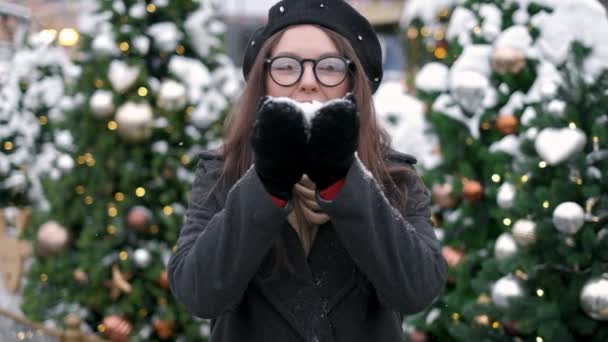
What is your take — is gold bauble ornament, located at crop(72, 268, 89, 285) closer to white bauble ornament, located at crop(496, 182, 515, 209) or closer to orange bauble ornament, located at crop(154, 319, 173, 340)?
orange bauble ornament, located at crop(154, 319, 173, 340)

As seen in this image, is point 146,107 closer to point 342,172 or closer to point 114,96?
point 114,96

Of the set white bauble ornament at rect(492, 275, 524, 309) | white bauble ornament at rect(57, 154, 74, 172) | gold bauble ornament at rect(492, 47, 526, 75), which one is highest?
gold bauble ornament at rect(492, 47, 526, 75)

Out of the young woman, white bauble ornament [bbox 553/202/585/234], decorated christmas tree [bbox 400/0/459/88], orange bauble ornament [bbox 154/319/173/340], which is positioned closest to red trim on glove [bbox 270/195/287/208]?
the young woman

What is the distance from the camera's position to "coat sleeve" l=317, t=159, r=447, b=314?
1.42 m

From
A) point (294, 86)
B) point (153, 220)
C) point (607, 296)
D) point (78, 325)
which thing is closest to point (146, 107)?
point (153, 220)

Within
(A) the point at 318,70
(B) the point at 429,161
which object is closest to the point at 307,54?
(A) the point at 318,70

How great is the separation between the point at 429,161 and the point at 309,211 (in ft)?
8.95

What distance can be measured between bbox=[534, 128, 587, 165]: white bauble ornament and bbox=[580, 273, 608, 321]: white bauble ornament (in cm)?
47

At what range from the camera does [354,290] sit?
164cm

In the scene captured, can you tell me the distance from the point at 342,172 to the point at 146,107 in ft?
11.3

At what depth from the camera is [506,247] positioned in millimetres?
3252

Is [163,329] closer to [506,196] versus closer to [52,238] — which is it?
[52,238]

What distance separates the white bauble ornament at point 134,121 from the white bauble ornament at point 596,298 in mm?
2681

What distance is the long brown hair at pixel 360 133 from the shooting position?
5.49 feet
